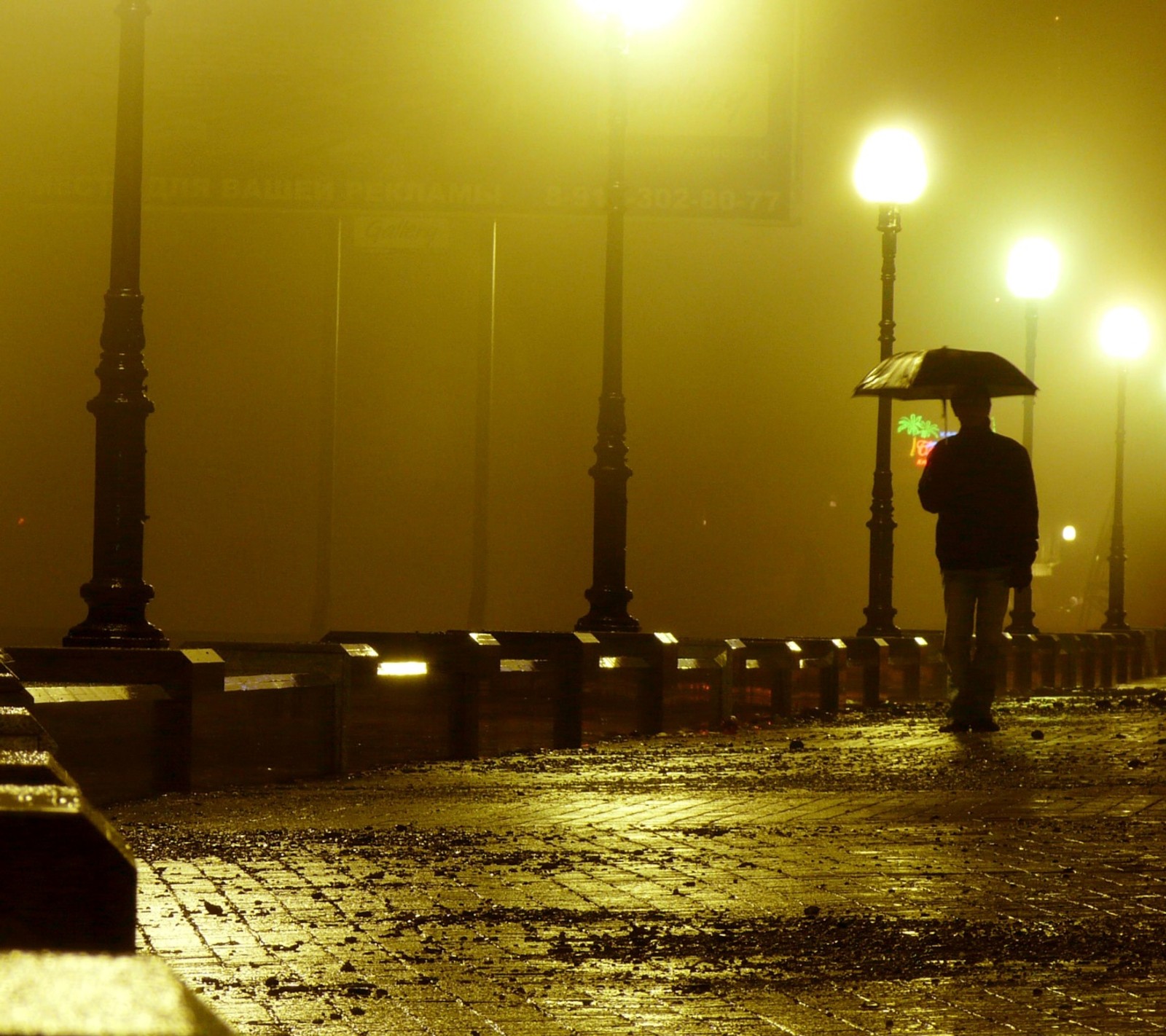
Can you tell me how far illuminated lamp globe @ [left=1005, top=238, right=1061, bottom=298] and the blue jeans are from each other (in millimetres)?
19350

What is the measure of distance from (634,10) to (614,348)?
2665 mm

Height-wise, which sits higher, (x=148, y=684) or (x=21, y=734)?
(x=21, y=734)

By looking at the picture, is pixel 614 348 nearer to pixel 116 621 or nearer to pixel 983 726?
pixel 983 726

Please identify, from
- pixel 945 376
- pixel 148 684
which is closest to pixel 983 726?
pixel 945 376

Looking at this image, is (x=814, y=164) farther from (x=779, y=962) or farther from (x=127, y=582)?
(x=779, y=962)

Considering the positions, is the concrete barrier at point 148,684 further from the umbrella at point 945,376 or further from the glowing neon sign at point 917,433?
the glowing neon sign at point 917,433

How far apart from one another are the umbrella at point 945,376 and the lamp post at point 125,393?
252 inches

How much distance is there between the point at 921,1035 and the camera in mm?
4289

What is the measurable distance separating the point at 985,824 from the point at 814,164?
131ft

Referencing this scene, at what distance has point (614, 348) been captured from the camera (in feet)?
58.6

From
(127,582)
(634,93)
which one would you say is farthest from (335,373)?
(127,582)

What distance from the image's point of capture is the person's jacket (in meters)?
13.3

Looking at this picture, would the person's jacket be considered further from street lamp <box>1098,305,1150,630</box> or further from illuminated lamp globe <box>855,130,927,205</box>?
street lamp <box>1098,305,1150,630</box>

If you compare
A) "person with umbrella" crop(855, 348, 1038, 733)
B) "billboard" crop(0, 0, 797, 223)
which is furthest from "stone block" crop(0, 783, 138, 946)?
"billboard" crop(0, 0, 797, 223)
